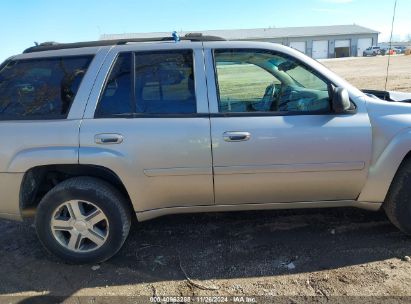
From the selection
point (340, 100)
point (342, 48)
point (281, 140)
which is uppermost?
point (340, 100)

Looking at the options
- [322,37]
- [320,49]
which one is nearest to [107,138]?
[320,49]

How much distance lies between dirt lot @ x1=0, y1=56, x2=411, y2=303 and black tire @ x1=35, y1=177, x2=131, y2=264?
147 mm

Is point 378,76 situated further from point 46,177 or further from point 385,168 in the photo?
point 46,177

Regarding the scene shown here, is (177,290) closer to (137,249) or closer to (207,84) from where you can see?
(137,249)

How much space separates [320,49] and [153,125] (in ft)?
235

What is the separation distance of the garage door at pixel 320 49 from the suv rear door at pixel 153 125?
69.6 m

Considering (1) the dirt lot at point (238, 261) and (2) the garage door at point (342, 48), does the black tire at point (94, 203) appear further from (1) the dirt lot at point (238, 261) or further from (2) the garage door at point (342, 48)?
(2) the garage door at point (342, 48)

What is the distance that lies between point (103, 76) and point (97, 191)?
964 mm

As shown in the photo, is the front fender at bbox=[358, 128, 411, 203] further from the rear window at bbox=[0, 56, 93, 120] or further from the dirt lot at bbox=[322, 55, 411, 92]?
the dirt lot at bbox=[322, 55, 411, 92]

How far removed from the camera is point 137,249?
3.77m

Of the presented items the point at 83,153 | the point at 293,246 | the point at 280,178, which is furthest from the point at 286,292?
the point at 83,153

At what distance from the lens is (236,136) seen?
3.25 m

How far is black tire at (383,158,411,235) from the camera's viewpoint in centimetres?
342

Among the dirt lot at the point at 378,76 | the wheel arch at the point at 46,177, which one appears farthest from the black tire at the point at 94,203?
the dirt lot at the point at 378,76
